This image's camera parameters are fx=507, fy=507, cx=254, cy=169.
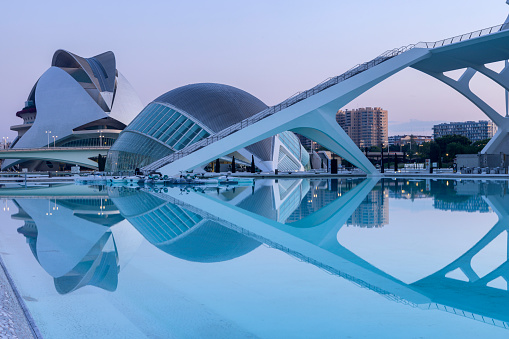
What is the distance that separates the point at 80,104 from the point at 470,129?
157 meters

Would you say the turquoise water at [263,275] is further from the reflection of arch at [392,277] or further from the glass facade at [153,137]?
the glass facade at [153,137]

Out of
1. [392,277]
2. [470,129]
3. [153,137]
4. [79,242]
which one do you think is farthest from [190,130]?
[470,129]

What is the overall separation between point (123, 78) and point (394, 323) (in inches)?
2894

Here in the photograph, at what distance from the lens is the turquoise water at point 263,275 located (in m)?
4.39

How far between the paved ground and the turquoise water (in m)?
0.17

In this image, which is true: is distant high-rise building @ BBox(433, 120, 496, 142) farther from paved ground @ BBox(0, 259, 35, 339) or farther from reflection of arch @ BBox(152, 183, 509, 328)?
paved ground @ BBox(0, 259, 35, 339)

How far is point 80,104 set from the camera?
68875 mm

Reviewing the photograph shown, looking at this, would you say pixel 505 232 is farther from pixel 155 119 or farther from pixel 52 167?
pixel 52 167

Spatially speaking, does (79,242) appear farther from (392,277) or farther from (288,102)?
(288,102)

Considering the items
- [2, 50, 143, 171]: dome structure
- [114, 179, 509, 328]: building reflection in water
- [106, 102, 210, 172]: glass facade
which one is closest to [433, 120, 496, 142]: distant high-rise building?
[2, 50, 143, 171]: dome structure

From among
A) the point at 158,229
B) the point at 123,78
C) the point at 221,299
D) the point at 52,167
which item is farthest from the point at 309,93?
the point at 52,167

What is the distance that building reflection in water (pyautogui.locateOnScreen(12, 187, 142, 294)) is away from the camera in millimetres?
6160

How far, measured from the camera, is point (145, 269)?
21.7 feet

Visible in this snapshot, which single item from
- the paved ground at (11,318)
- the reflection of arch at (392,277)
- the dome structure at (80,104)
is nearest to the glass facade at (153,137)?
the dome structure at (80,104)
